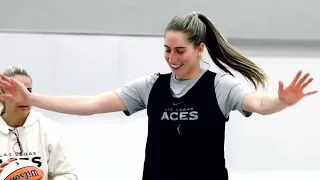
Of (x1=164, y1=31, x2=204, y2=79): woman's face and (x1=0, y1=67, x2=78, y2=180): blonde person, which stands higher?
(x1=164, y1=31, x2=204, y2=79): woman's face

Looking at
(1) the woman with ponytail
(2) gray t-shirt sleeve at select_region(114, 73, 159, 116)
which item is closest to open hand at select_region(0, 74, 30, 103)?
(1) the woman with ponytail

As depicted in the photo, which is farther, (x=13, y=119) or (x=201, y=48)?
(x=13, y=119)

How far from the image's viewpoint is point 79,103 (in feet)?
6.41

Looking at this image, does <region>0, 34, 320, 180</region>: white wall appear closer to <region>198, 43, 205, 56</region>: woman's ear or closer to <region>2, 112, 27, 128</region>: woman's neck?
<region>2, 112, 27, 128</region>: woman's neck

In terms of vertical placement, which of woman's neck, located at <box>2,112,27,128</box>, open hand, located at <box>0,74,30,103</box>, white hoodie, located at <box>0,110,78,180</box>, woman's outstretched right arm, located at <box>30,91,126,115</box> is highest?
open hand, located at <box>0,74,30,103</box>

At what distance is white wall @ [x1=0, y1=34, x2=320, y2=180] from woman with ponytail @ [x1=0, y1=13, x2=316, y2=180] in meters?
1.25

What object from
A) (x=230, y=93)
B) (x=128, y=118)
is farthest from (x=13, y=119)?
(x=230, y=93)

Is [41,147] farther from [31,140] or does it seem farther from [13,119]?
[13,119]

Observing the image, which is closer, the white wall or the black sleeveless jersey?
the black sleeveless jersey

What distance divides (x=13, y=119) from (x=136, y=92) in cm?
102

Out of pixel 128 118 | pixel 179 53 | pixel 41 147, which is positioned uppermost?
pixel 179 53

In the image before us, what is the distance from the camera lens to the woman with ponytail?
1808mm

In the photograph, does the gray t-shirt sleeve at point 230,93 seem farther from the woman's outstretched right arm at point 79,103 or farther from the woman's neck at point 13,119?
the woman's neck at point 13,119

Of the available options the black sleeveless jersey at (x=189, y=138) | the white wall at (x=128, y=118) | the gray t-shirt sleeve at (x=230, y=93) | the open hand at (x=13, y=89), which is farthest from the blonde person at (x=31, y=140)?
the gray t-shirt sleeve at (x=230, y=93)
